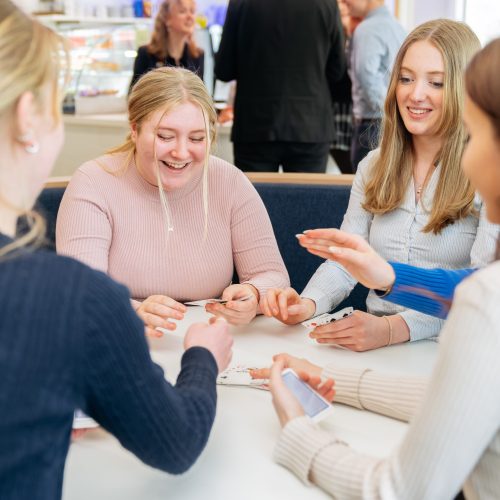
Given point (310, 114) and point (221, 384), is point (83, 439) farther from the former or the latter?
point (310, 114)

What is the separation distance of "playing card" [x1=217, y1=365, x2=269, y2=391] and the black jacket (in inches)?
83.6

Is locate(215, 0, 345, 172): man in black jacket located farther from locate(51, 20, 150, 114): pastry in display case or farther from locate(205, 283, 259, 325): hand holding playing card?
locate(205, 283, 259, 325): hand holding playing card

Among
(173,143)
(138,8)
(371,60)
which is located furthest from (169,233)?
(138,8)

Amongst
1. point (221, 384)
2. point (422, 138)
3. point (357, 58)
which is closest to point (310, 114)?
point (357, 58)

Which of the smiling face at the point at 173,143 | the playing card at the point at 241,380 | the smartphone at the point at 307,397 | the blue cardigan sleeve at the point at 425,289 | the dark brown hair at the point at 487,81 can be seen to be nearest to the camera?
the dark brown hair at the point at 487,81

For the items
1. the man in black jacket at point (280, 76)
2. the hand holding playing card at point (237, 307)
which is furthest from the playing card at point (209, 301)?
the man in black jacket at point (280, 76)

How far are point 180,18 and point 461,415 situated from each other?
353cm

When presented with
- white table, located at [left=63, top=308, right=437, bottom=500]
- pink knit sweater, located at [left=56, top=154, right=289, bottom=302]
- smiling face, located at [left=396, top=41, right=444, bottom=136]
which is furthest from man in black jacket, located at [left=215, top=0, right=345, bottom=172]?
white table, located at [left=63, top=308, right=437, bottom=500]

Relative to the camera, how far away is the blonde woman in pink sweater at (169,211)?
6.17 feet

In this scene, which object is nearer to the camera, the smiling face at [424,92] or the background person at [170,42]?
the smiling face at [424,92]

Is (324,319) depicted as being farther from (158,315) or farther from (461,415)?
(461,415)

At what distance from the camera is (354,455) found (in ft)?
3.39

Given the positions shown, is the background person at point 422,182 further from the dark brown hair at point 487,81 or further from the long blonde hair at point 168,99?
the dark brown hair at point 487,81

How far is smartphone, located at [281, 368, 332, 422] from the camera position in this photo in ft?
3.88
